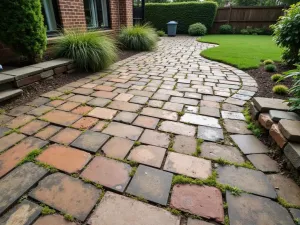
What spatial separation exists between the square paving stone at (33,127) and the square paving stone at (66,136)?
233 millimetres

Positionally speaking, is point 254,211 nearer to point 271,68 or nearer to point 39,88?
point 39,88

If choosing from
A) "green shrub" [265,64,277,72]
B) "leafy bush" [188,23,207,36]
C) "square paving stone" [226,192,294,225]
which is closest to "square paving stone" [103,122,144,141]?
"square paving stone" [226,192,294,225]

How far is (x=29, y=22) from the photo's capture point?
2584 millimetres

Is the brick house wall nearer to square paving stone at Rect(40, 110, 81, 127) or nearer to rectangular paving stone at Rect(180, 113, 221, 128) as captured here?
square paving stone at Rect(40, 110, 81, 127)

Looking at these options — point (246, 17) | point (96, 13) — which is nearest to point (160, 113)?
point (96, 13)

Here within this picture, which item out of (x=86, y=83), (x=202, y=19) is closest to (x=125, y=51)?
(x=86, y=83)

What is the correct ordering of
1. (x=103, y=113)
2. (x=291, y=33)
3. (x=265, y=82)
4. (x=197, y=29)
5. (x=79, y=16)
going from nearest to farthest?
(x=103, y=113) → (x=265, y=82) → (x=291, y=33) → (x=79, y=16) → (x=197, y=29)

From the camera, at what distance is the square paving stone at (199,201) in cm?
101

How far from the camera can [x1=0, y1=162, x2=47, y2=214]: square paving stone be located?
1.05 meters

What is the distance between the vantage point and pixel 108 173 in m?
1.25

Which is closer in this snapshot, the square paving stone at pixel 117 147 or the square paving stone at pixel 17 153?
the square paving stone at pixel 17 153

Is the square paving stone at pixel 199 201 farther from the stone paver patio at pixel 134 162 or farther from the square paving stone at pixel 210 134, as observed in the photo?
the square paving stone at pixel 210 134

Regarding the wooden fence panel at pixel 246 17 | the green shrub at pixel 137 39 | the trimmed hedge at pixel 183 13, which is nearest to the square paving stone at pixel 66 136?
the green shrub at pixel 137 39

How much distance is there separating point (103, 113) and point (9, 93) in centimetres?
125
